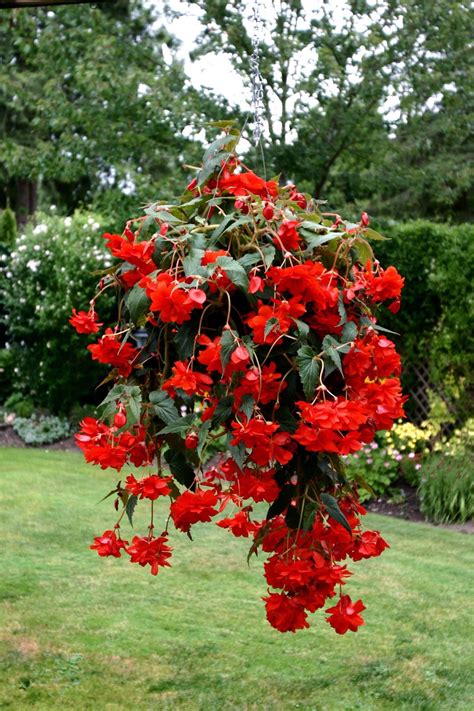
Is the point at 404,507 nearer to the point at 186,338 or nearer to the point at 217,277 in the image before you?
the point at 186,338

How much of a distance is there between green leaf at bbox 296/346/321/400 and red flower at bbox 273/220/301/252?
28 centimetres

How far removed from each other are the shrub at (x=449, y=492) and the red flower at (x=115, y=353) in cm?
499

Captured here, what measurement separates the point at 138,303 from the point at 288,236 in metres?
0.42

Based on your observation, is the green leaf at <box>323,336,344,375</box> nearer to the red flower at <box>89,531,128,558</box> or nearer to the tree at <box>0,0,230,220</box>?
the red flower at <box>89,531,128,558</box>

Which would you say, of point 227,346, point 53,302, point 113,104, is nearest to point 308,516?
point 227,346

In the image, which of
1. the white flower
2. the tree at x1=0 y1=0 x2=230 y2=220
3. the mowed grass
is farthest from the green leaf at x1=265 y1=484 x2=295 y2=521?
the white flower

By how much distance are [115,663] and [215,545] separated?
7.22ft

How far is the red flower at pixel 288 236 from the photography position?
7.44 ft

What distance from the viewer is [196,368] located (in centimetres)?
250

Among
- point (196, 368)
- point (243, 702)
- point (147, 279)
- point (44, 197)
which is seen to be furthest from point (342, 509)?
point (44, 197)

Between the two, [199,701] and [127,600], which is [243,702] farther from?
[127,600]

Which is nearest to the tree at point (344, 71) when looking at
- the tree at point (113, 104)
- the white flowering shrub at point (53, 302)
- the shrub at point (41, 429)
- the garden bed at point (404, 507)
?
the tree at point (113, 104)

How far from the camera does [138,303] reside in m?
2.31

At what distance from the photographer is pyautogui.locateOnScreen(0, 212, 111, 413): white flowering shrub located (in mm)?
9320
